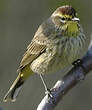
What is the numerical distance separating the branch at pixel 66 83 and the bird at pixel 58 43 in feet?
3.16

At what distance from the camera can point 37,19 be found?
13.2 meters

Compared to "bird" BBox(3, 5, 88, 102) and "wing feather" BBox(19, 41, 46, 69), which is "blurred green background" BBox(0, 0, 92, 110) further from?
"bird" BBox(3, 5, 88, 102)

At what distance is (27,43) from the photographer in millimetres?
12758

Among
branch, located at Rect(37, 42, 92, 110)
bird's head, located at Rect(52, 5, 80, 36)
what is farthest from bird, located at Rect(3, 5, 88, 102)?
branch, located at Rect(37, 42, 92, 110)

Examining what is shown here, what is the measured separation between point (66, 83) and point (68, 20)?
1.70 meters

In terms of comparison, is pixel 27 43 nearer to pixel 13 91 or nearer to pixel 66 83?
pixel 13 91

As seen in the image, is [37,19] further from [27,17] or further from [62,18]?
[62,18]

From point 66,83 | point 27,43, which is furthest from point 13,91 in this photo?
point 27,43

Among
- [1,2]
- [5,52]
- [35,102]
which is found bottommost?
[35,102]

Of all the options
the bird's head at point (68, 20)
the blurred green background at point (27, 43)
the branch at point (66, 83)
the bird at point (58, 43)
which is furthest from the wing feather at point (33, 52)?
the blurred green background at point (27, 43)

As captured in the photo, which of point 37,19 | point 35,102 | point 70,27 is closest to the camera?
point 70,27

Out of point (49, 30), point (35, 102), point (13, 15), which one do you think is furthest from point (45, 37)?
point (13, 15)

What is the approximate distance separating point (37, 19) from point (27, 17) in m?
0.24

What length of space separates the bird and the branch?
963 mm
